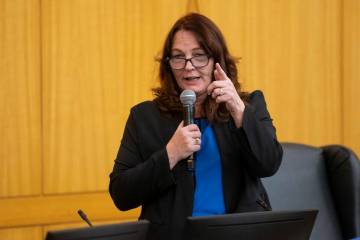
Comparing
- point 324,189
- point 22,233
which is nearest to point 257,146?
point 324,189

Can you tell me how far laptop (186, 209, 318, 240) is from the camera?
154 cm

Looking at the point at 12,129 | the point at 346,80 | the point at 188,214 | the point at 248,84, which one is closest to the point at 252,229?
the point at 188,214

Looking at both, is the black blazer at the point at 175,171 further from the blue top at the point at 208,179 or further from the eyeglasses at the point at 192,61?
the eyeglasses at the point at 192,61

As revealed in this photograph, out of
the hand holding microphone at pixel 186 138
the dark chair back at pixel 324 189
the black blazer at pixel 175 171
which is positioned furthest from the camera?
the dark chair back at pixel 324 189

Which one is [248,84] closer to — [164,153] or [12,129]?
[12,129]

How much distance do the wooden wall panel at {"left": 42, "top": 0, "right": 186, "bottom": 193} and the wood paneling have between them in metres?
0.06

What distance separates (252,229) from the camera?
1.58 metres

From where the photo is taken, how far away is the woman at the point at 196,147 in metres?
2.10

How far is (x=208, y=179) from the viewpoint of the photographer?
85.4 inches

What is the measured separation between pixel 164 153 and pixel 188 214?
216mm

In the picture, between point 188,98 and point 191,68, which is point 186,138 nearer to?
point 188,98

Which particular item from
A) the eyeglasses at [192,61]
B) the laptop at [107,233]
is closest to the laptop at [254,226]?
the laptop at [107,233]

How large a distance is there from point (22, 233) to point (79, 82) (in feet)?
2.91

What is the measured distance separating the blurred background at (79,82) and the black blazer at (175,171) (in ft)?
3.83
